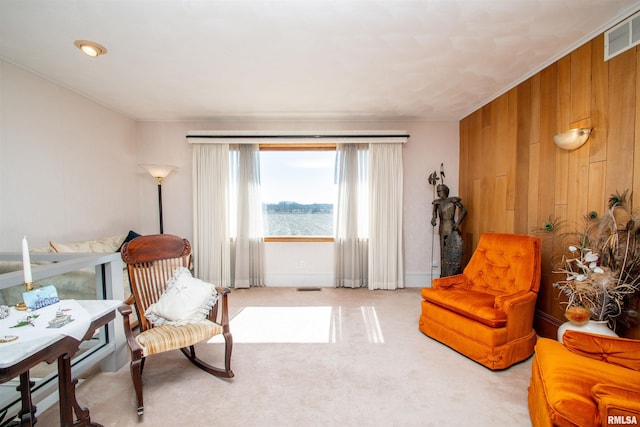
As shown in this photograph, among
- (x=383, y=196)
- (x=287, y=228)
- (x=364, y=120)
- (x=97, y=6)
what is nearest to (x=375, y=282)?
(x=383, y=196)

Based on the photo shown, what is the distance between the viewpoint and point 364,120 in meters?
4.16

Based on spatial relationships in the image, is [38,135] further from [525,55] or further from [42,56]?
[525,55]

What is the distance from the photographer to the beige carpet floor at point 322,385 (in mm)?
1688

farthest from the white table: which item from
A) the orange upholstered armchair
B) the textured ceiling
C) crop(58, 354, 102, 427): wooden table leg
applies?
the orange upholstered armchair

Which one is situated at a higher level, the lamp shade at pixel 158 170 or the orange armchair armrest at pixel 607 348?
the lamp shade at pixel 158 170

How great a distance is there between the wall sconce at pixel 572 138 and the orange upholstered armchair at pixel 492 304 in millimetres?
851

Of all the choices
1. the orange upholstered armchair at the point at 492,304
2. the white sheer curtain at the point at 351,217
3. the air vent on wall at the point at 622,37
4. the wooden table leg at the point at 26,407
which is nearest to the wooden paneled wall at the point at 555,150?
the air vent on wall at the point at 622,37

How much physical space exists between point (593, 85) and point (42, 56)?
4744 mm

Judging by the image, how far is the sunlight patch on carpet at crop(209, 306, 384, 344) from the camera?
2678 mm

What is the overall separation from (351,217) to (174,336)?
9.53 ft

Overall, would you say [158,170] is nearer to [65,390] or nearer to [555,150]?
[65,390]

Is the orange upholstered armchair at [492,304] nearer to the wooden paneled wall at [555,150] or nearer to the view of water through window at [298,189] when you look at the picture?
the wooden paneled wall at [555,150]

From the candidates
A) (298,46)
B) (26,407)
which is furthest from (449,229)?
(26,407)

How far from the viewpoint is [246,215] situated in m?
4.23
